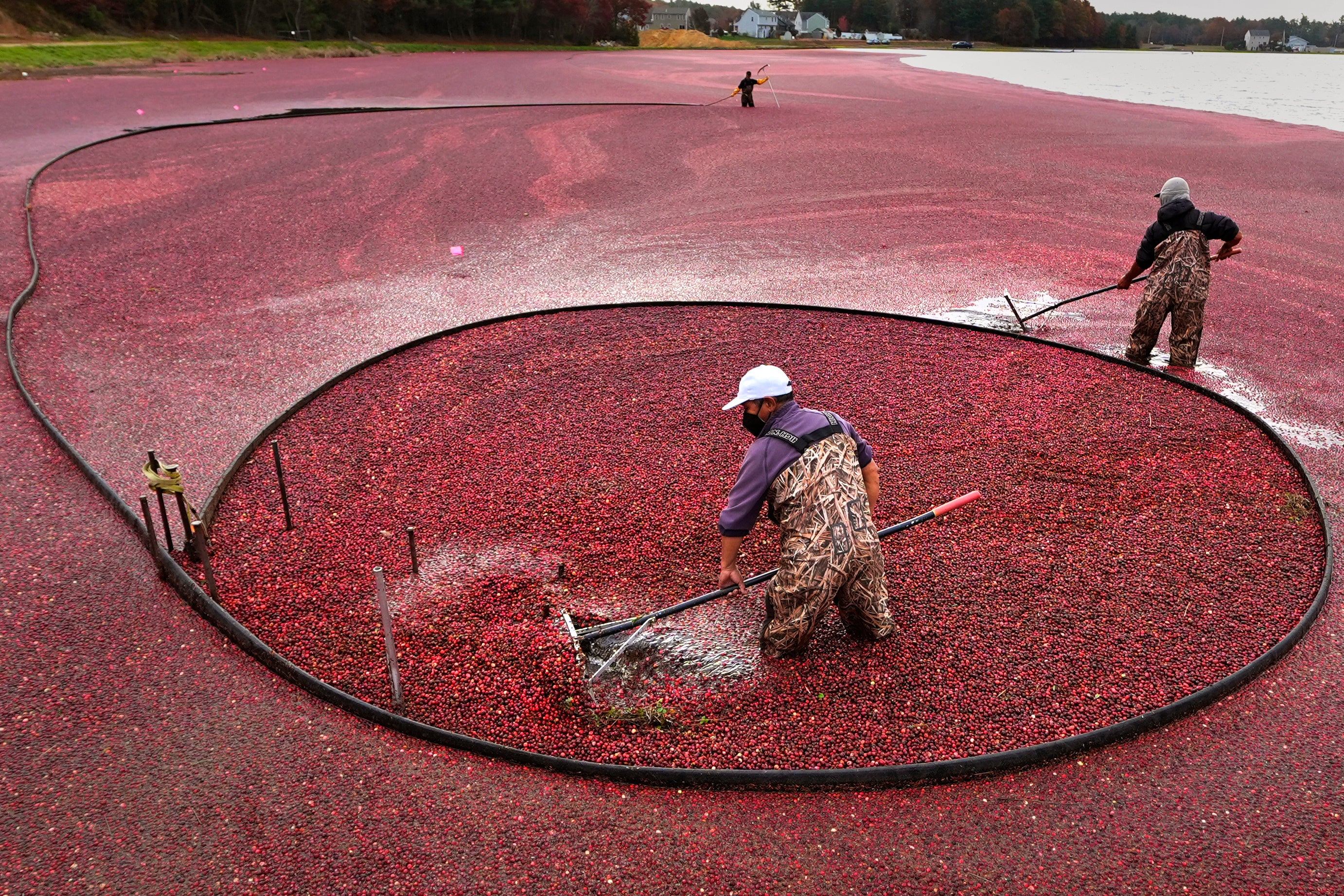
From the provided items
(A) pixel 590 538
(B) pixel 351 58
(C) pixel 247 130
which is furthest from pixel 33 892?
(B) pixel 351 58

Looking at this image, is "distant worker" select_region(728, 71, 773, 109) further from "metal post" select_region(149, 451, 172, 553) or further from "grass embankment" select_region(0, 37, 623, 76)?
"metal post" select_region(149, 451, 172, 553)

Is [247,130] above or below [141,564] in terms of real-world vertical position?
above

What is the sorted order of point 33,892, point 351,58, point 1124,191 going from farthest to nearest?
1. point 351,58
2. point 1124,191
3. point 33,892

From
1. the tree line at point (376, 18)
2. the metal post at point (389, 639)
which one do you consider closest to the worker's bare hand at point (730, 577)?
the metal post at point (389, 639)

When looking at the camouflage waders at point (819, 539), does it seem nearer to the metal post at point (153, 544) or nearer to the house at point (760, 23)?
the metal post at point (153, 544)

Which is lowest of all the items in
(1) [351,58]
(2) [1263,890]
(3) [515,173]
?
(2) [1263,890]

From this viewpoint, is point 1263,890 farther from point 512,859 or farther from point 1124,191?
point 1124,191

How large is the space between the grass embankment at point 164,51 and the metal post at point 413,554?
1221 inches

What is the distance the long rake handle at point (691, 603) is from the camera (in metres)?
4.70

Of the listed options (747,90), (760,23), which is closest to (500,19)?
(747,90)

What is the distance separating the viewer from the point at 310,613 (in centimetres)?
529

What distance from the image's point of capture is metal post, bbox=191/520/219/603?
514cm

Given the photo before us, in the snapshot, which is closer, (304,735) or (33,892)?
(33,892)

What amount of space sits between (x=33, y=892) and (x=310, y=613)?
75.2 inches
